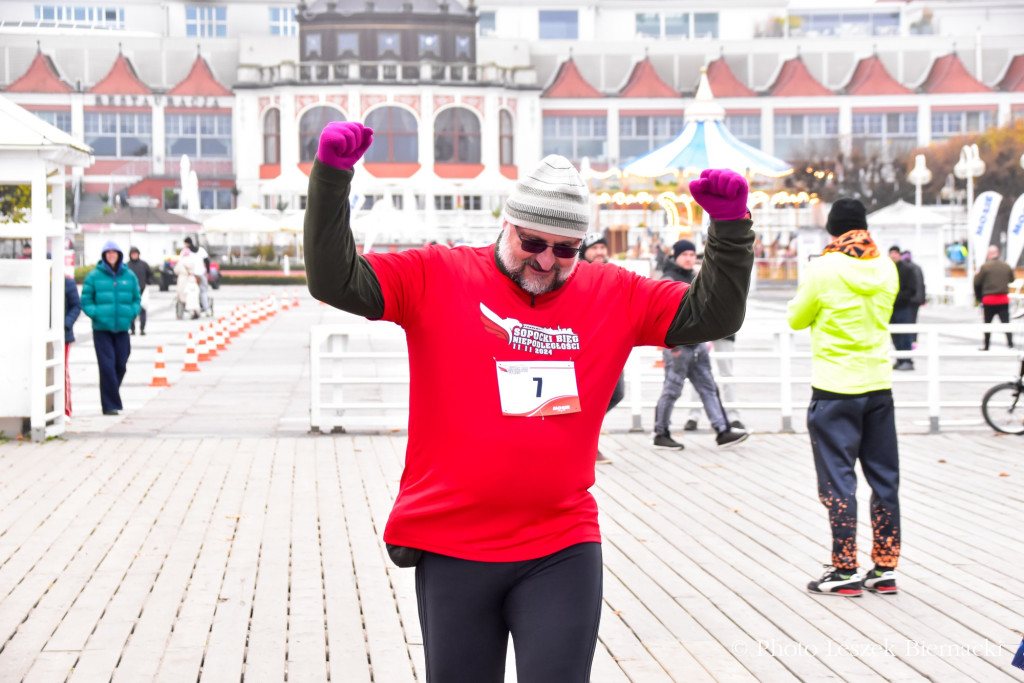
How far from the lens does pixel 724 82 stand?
7812 centimetres

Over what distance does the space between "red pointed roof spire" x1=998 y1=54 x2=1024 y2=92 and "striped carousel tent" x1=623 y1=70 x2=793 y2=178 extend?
5465cm

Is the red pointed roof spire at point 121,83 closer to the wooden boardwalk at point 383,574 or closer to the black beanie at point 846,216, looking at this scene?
the wooden boardwalk at point 383,574

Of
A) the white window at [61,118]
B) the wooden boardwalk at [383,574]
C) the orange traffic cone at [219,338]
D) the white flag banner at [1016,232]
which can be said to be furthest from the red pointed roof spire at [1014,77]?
the wooden boardwalk at [383,574]

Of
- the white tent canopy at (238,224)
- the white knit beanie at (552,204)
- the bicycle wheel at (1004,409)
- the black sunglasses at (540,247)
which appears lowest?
the bicycle wheel at (1004,409)

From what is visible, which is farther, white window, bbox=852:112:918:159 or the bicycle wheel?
white window, bbox=852:112:918:159

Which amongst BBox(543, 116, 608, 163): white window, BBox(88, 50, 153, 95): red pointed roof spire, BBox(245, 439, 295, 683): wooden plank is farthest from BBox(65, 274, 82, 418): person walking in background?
BBox(543, 116, 608, 163): white window

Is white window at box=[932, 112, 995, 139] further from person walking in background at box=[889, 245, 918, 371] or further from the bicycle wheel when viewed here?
the bicycle wheel

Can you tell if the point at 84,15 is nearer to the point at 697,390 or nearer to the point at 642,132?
the point at 642,132

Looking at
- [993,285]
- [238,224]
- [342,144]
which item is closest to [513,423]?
[342,144]

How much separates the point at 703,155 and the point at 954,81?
183 feet

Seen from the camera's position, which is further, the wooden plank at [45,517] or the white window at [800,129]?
the white window at [800,129]

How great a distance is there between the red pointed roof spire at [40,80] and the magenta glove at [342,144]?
77.1 meters

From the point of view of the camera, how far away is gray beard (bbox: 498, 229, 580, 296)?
11.3 feet

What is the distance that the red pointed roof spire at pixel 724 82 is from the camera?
78000mm
